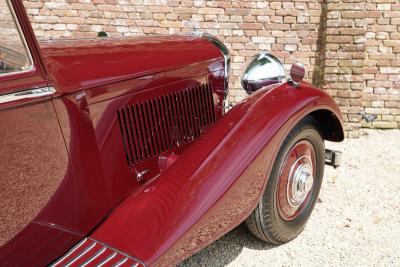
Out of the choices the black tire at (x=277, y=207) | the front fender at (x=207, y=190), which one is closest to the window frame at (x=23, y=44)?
the front fender at (x=207, y=190)

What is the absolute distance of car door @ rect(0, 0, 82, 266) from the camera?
1.30 meters

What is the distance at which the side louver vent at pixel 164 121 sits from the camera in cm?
192

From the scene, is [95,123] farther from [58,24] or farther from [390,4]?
[390,4]

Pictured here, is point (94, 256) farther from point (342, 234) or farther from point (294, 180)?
point (342, 234)

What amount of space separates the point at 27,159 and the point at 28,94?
24 centimetres

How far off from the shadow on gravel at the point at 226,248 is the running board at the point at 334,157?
2.29ft

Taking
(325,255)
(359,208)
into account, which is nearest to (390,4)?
(359,208)

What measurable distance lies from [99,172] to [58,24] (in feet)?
11.5

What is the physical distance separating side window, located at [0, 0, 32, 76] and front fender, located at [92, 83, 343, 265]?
30.0 inches

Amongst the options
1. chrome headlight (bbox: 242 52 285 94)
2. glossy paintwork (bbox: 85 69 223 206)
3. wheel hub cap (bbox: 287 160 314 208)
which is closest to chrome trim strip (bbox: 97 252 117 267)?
glossy paintwork (bbox: 85 69 223 206)

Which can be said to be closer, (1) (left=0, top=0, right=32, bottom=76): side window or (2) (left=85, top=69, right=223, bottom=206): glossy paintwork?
(1) (left=0, top=0, right=32, bottom=76): side window

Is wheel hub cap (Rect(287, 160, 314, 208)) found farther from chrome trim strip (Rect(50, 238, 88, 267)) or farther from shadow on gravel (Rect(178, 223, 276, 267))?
chrome trim strip (Rect(50, 238, 88, 267))

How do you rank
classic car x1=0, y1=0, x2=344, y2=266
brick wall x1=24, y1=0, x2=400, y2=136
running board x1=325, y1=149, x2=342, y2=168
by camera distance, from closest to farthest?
classic car x1=0, y1=0, x2=344, y2=266
running board x1=325, y1=149, x2=342, y2=168
brick wall x1=24, y1=0, x2=400, y2=136

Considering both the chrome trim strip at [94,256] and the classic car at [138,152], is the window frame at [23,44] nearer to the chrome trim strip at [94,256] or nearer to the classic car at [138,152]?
the classic car at [138,152]
